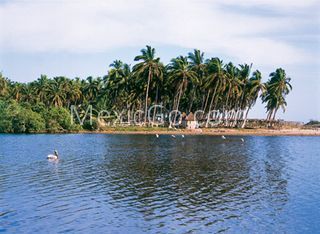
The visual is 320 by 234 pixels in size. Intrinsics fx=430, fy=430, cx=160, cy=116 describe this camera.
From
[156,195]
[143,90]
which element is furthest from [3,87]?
[156,195]

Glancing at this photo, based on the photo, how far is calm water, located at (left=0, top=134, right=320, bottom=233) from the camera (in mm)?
19969

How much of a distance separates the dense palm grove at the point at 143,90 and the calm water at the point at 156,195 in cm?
4626

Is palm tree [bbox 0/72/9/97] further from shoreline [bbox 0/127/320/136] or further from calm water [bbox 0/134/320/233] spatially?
calm water [bbox 0/134/320/233]

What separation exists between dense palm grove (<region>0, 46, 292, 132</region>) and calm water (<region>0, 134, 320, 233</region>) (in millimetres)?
46257

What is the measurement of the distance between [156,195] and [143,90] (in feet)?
242

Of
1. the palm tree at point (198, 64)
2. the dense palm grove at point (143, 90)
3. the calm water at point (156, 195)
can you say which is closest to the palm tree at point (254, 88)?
the dense palm grove at point (143, 90)

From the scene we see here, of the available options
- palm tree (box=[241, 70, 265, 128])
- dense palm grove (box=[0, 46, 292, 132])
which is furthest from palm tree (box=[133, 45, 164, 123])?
palm tree (box=[241, 70, 265, 128])

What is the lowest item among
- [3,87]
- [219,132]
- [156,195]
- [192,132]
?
[156,195]

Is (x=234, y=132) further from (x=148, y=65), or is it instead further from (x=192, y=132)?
(x=148, y=65)

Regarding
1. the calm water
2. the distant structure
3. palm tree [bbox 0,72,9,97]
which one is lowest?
the calm water

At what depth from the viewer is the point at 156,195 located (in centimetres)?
2608

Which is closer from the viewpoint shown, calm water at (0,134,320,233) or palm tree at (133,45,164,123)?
calm water at (0,134,320,233)

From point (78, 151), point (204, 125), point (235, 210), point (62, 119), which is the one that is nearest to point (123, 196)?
point (235, 210)

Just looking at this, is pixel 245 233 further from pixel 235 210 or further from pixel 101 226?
pixel 101 226
